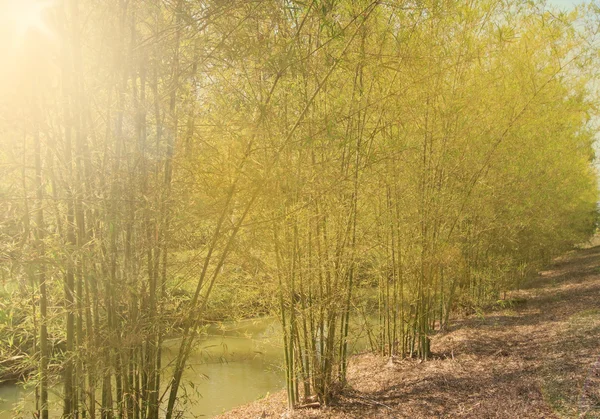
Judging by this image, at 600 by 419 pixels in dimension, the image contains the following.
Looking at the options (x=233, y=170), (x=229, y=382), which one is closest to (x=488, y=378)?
(x=233, y=170)

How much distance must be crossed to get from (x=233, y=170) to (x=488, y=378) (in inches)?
110

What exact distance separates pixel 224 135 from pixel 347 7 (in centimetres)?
108

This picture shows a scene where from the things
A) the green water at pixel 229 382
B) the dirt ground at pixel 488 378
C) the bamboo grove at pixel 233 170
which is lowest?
the green water at pixel 229 382

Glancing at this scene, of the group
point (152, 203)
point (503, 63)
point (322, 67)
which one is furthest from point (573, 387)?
point (503, 63)

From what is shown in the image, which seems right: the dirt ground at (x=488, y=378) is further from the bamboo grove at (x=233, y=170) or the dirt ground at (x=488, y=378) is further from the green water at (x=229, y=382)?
the green water at (x=229, y=382)

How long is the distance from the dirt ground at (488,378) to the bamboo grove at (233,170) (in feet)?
1.13

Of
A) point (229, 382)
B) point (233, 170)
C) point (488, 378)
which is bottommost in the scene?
point (229, 382)

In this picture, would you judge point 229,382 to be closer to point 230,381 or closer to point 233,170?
point 230,381

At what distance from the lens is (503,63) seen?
5.12m

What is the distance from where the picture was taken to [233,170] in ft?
8.23

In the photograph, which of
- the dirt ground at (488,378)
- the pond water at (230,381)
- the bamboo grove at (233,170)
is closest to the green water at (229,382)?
the pond water at (230,381)

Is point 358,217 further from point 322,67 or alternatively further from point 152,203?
point 152,203

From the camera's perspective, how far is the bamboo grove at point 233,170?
1.94 m

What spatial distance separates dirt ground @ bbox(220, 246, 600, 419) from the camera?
119 inches
